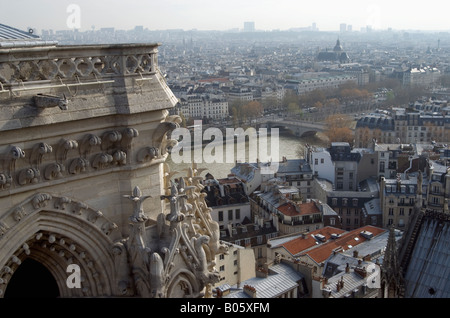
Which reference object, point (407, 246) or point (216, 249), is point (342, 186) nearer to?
point (407, 246)

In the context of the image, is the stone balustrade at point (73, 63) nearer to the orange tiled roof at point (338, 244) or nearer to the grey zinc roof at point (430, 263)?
the grey zinc roof at point (430, 263)

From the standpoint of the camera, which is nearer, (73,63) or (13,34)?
(73,63)

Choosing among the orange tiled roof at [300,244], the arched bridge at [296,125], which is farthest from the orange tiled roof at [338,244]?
the arched bridge at [296,125]

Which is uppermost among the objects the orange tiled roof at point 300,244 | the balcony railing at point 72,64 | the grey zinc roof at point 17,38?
the grey zinc roof at point 17,38

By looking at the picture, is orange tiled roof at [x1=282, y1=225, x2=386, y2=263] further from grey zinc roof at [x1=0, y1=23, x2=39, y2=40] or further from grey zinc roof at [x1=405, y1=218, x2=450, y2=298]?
grey zinc roof at [x1=0, y1=23, x2=39, y2=40]

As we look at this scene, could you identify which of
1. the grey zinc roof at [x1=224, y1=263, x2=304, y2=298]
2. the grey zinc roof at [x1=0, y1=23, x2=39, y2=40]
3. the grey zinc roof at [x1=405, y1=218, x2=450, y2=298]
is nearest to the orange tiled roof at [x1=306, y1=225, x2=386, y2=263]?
the grey zinc roof at [x1=224, y1=263, x2=304, y2=298]

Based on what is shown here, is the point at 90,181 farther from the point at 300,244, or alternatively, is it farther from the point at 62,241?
the point at 300,244

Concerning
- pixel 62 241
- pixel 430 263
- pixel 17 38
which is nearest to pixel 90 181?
pixel 62 241
